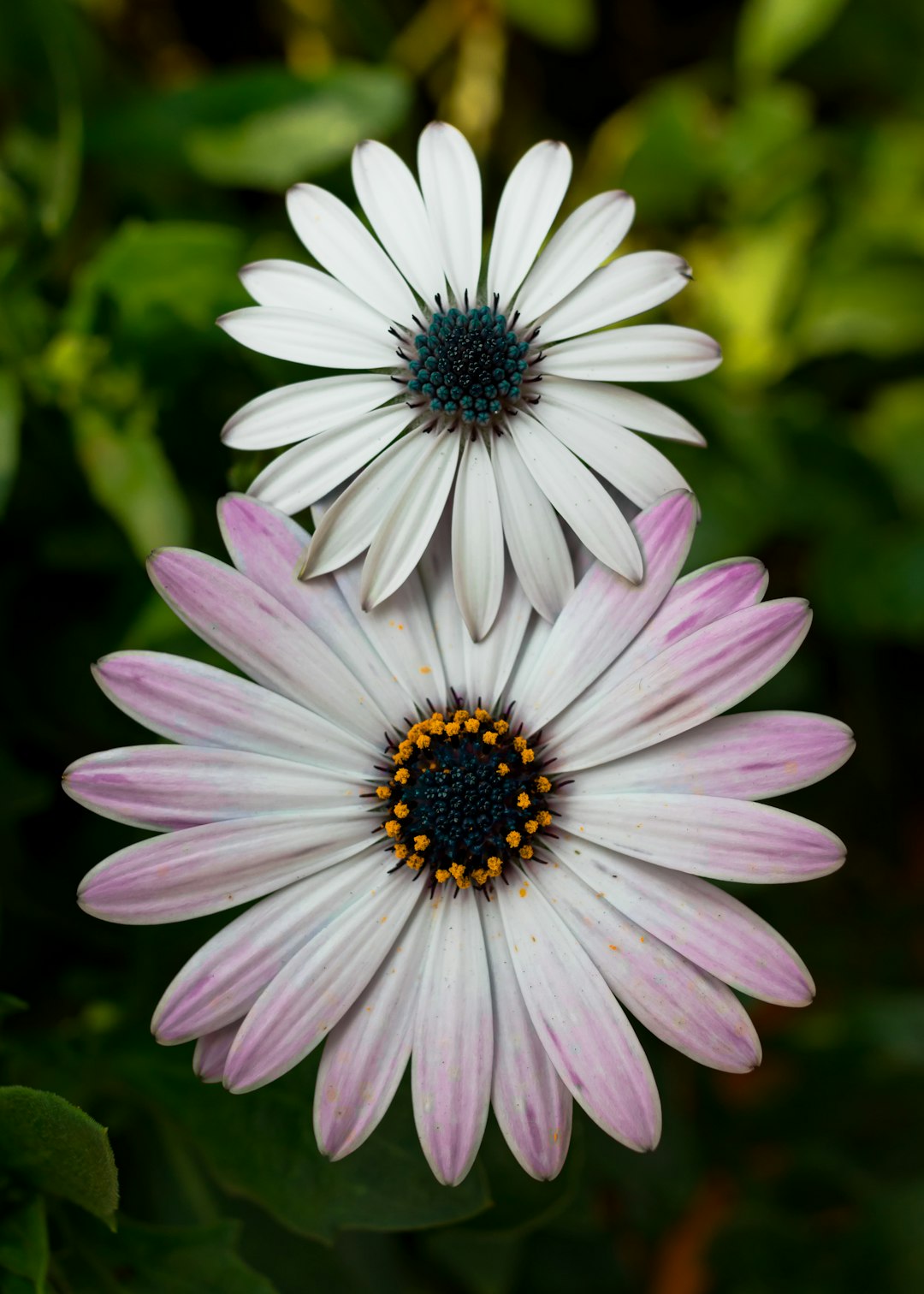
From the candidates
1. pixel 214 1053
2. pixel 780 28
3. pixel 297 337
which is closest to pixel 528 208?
pixel 297 337

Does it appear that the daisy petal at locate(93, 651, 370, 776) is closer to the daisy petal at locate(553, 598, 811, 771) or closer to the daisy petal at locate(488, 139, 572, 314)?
the daisy petal at locate(553, 598, 811, 771)

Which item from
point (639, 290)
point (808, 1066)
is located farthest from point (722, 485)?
point (808, 1066)

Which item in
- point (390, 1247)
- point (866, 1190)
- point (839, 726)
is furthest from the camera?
point (866, 1190)

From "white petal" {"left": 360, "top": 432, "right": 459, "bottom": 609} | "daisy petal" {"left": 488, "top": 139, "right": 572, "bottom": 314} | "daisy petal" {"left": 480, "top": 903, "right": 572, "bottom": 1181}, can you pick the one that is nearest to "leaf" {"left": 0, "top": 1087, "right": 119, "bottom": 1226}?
"daisy petal" {"left": 480, "top": 903, "right": 572, "bottom": 1181}

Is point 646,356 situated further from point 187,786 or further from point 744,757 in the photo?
point 187,786

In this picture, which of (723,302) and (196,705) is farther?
(723,302)

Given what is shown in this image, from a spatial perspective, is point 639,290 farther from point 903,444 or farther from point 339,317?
point 903,444

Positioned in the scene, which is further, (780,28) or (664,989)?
(780,28)
